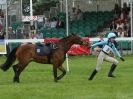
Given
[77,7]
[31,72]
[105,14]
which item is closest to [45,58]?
[31,72]

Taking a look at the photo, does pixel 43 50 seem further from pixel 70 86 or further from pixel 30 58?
pixel 70 86

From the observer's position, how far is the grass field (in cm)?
1575

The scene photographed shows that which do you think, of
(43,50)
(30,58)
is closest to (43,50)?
(43,50)

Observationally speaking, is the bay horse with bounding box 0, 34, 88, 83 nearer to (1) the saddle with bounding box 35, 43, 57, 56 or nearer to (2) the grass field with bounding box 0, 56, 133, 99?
(1) the saddle with bounding box 35, 43, 57, 56

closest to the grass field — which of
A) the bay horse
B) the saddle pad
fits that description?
the bay horse

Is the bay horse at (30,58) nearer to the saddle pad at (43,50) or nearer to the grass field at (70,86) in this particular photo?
the saddle pad at (43,50)

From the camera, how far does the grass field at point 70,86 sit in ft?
51.7

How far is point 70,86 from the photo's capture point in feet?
59.2

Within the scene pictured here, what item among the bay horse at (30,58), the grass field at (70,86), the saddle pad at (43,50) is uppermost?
the saddle pad at (43,50)

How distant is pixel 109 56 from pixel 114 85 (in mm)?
2459

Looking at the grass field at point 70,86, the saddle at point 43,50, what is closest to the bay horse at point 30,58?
the saddle at point 43,50

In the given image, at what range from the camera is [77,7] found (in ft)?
151

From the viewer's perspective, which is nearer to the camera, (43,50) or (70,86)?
(70,86)

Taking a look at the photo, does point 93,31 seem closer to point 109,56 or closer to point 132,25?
point 132,25
